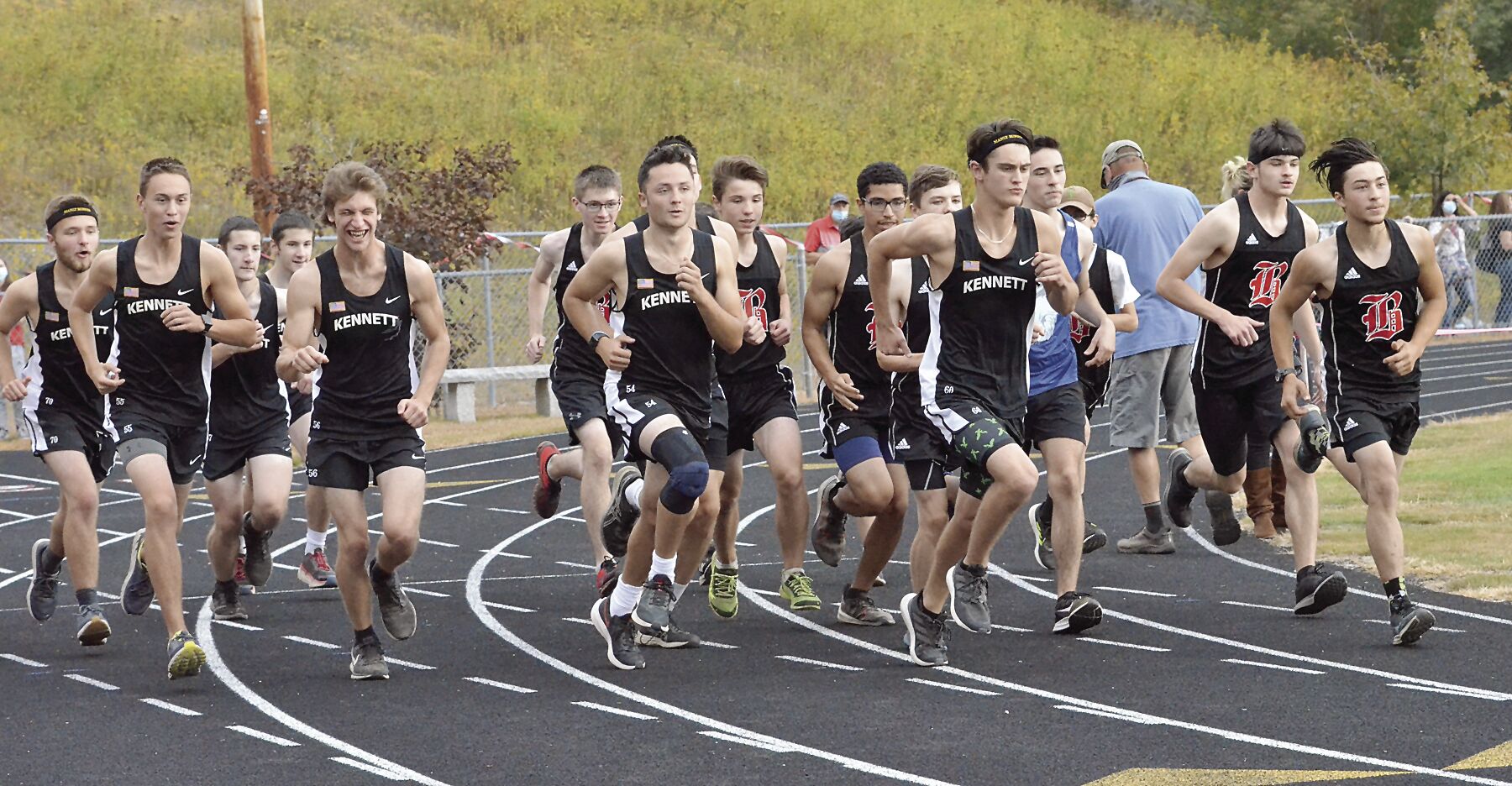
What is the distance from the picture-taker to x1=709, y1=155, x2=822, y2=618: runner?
904cm

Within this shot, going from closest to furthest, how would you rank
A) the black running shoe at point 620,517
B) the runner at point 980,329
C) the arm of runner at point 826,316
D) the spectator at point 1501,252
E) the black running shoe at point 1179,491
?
the runner at point 980,329, the arm of runner at point 826,316, the black running shoe at point 620,517, the black running shoe at point 1179,491, the spectator at point 1501,252

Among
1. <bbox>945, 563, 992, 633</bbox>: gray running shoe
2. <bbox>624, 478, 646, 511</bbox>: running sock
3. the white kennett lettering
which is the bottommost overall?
<bbox>945, 563, 992, 633</bbox>: gray running shoe

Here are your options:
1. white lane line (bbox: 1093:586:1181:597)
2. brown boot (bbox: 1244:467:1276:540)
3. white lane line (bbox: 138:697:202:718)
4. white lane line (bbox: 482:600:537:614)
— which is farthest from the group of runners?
brown boot (bbox: 1244:467:1276:540)

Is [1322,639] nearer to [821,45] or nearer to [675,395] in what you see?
[675,395]

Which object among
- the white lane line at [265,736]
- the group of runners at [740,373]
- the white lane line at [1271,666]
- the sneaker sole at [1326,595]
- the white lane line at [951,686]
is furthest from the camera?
the sneaker sole at [1326,595]

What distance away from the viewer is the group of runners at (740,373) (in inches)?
309

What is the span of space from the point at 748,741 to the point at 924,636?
149 cm

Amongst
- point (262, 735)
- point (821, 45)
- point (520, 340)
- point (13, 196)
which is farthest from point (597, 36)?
point (262, 735)

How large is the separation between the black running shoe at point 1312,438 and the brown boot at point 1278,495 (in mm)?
2863

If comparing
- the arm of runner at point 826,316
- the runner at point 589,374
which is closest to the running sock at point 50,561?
the runner at point 589,374

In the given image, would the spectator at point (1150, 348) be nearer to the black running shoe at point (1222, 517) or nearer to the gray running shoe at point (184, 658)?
the black running shoe at point (1222, 517)

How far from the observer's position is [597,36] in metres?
37.8

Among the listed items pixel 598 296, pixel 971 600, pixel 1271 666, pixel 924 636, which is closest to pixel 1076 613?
pixel 971 600

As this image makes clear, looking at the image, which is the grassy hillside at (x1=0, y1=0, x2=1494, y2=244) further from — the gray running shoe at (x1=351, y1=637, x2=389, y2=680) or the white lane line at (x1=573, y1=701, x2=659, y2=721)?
the white lane line at (x1=573, y1=701, x2=659, y2=721)
